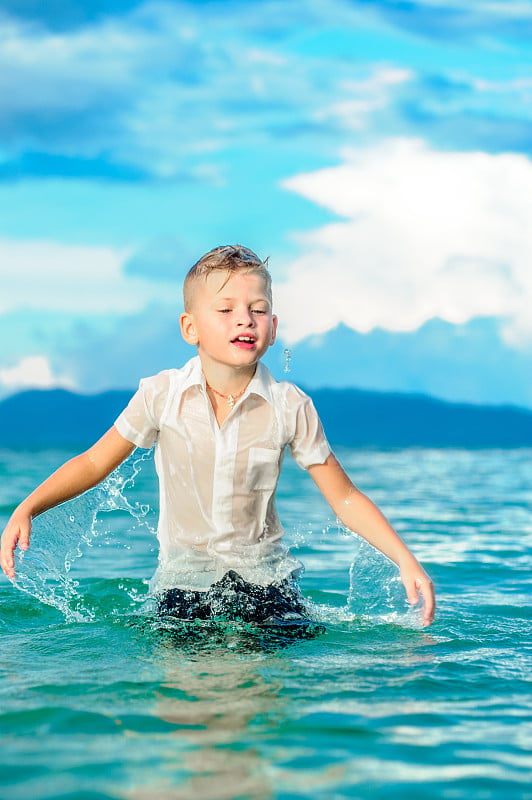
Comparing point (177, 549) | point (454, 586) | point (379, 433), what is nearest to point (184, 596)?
point (177, 549)

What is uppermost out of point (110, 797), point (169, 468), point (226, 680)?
point (169, 468)

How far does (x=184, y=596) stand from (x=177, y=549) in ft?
0.68

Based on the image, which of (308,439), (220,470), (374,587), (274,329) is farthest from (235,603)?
(274,329)

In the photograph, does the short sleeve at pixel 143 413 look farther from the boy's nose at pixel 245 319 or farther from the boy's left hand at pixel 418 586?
the boy's left hand at pixel 418 586

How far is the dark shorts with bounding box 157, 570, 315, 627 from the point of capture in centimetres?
417

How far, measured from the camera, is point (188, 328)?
4.17 m

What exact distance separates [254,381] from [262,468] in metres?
0.37

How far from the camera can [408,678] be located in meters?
3.54

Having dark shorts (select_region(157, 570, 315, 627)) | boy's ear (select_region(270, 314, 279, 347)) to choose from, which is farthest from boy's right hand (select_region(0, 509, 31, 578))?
boy's ear (select_region(270, 314, 279, 347))

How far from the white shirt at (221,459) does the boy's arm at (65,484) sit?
4.3 inches

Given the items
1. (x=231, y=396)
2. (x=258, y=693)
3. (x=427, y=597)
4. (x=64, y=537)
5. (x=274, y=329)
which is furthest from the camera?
(x=64, y=537)

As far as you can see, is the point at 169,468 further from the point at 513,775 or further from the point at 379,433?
the point at 379,433

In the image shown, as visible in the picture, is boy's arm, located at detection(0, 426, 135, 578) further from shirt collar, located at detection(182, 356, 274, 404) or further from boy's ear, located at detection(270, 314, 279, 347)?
boy's ear, located at detection(270, 314, 279, 347)

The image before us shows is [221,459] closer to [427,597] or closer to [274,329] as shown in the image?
[274,329]
